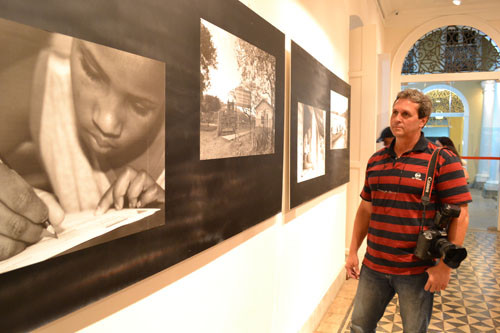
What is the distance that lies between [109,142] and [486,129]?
35.2 feet

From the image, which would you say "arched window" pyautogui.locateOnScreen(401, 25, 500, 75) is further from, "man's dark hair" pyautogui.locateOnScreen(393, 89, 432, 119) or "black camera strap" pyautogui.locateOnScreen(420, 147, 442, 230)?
"black camera strap" pyautogui.locateOnScreen(420, 147, 442, 230)

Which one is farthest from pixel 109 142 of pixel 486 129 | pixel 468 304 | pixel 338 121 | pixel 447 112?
pixel 447 112

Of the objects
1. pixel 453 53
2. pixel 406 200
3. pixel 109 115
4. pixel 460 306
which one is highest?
pixel 453 53

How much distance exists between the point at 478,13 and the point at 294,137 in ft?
28.7

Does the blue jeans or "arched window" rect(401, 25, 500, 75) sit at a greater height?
"arched window" rect(401, 25, 500, 75)

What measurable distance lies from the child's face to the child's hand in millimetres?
90

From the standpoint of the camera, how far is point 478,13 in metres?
9.45

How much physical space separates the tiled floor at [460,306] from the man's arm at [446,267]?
194cm

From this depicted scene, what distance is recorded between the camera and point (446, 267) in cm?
246

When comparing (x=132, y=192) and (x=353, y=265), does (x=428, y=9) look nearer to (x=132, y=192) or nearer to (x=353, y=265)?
(x=353, y=265)

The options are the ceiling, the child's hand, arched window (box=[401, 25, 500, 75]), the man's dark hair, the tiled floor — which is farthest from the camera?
arched window (box=[401, 25, 500, 75])

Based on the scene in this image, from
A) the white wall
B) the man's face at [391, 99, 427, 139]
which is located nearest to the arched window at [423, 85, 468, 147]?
the white wall

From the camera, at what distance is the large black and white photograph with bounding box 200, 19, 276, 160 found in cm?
191

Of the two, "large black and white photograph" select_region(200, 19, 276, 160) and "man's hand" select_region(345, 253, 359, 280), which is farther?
"man's hand" select_region(345, 253, 359, 280)
